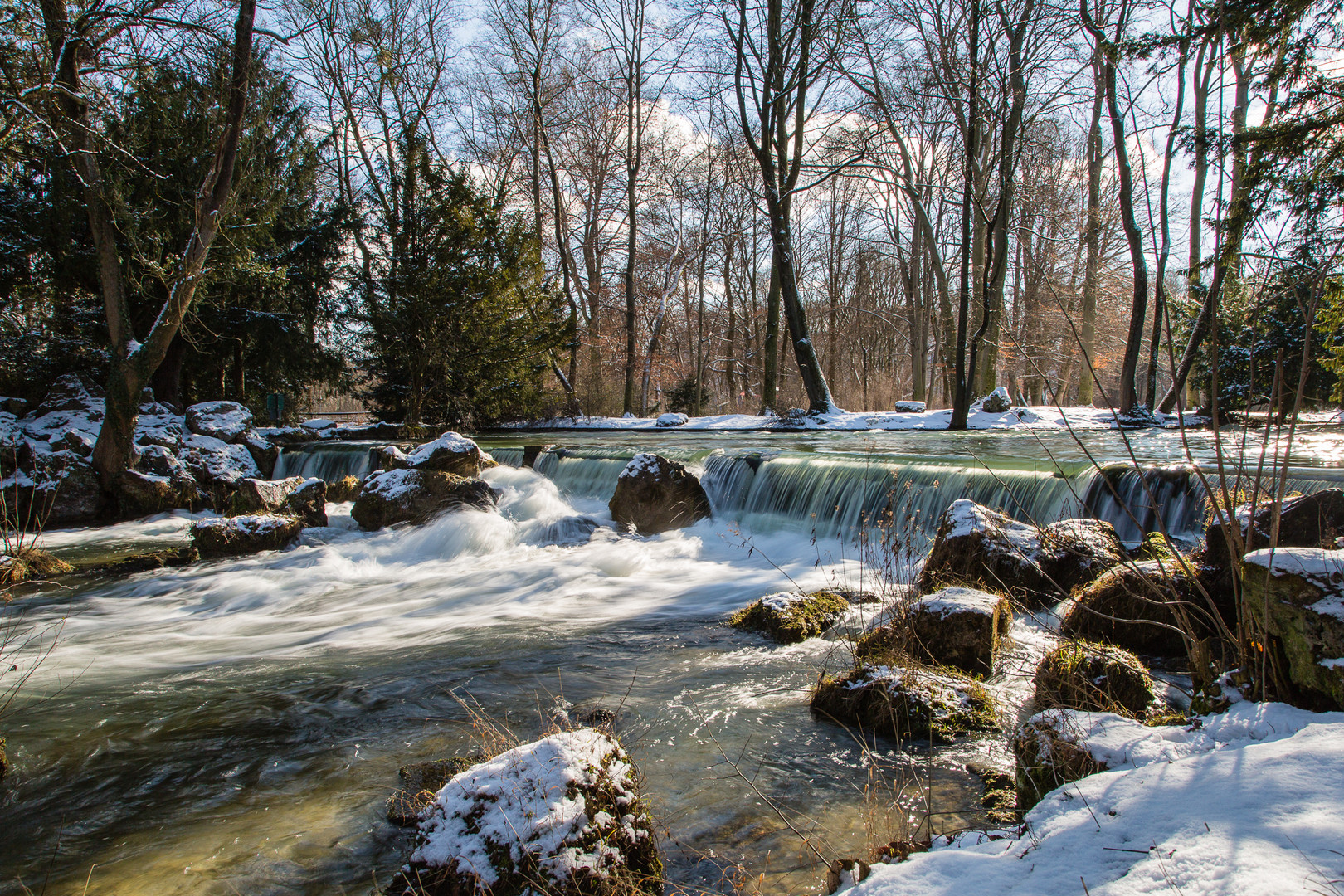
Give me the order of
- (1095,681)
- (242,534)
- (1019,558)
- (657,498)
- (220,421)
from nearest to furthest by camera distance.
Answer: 1. (1095,681)
2. (1019,558)
3. (242,534)
4. (657,498)
5. (220,421)

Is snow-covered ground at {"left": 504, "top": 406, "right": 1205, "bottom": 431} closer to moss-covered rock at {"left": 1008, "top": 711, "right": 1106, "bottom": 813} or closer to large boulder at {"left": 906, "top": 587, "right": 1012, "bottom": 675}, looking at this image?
large boulder at {"left": 906, "top": 587, "right": 1012, "bottom": 675}

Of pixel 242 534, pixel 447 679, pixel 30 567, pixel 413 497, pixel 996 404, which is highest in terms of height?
pixel 996 404

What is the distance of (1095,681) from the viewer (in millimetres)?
3498

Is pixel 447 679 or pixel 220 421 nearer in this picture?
pixel 447 679

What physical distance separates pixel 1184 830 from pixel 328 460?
15095 mm

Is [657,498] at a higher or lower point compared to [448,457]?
lower

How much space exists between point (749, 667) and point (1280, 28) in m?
8.34

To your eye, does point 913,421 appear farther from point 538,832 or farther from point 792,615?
point 538,832

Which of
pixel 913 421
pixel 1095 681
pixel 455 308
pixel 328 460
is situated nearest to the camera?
pixel 1095 681

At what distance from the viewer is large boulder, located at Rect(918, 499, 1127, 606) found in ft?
17.2

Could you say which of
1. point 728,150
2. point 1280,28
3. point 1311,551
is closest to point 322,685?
point 1311,551

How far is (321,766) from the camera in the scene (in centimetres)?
354

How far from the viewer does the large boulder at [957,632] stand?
13.7 ft

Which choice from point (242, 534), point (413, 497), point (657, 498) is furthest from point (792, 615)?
point (242, 534)
